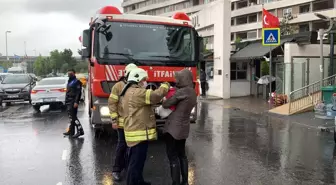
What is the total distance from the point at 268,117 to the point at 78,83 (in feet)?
25.2

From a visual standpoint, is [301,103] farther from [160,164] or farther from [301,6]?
[301,6]

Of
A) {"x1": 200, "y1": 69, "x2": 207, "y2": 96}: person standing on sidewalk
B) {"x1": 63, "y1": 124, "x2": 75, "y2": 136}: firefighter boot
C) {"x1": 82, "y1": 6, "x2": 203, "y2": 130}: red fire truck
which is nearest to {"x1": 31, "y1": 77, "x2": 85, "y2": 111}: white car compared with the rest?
{"x1": 63, "y1": 124, "x2": 75, "y2": 136}: firefighter boot

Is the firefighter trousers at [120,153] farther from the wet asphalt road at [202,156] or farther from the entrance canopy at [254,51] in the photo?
the entrance canopy at [254,51]

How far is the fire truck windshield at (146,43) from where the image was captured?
25.0 feet

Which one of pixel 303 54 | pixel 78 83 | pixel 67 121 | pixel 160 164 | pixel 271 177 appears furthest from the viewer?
pixel 303 54

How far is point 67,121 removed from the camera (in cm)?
1254

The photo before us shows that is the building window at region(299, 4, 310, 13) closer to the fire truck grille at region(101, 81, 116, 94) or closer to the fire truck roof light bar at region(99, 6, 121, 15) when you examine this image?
the fire truck roof light bar at region(99, 6, 121, 15)

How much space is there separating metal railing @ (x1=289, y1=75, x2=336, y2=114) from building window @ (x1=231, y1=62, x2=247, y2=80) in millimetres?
6654

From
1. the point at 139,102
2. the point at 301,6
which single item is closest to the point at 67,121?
the point at 139,102

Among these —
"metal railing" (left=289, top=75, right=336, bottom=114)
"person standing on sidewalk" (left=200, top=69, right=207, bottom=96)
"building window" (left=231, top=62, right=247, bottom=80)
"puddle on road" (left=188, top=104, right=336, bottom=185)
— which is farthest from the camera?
"person standing on sidewalk" (left=200, top=69, right=207, bottom=96)

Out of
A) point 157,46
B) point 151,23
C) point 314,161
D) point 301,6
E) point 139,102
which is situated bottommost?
point 314,161

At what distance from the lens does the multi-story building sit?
46438 mm

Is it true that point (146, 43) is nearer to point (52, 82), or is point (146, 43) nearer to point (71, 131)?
point (71, 131)

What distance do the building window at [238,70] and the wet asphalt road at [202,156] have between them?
10086mm
